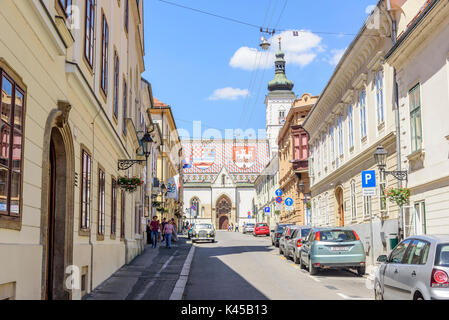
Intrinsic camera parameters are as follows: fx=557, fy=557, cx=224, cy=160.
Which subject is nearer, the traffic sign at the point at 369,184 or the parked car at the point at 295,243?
the traffic sign at the point at 369,184

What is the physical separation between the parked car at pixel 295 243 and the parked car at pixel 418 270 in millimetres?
11595

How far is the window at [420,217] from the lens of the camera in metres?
17.9

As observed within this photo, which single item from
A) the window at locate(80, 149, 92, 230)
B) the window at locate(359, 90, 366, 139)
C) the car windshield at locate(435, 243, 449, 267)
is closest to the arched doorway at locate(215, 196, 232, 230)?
the window at locate(359, 90, 366, 139)

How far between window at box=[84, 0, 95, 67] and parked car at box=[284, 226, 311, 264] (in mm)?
11471

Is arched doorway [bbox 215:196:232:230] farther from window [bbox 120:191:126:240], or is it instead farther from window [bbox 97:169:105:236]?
window [bbox 97:169:105:236]

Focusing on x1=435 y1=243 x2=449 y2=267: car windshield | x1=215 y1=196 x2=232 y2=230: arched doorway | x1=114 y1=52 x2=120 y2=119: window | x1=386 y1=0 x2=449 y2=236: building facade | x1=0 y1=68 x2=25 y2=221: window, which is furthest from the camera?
x1=215 y1=196 x2=232 y2=230: arched doorway

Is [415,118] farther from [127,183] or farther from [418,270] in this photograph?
[418,270]

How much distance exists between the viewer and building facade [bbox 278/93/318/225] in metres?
48.6

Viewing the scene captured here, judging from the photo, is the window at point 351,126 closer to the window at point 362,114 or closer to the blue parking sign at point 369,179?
the window at point 362,114

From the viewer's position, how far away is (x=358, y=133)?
2711cm

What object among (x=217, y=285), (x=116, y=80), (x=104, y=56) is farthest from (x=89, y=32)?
(x=217, y=285)

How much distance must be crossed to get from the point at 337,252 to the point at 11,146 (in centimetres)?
A: 1283

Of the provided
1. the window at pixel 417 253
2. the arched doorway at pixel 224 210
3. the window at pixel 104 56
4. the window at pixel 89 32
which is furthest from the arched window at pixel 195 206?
the window at pixel 417 253
